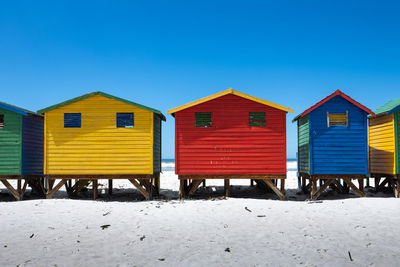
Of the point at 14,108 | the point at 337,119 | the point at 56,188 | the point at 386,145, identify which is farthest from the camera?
the point at 386,145

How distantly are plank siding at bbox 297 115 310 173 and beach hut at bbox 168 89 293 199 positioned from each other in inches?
54.2

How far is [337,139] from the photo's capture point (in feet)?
54.8

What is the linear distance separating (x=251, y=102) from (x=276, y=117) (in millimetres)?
1425

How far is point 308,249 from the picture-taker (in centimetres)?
869

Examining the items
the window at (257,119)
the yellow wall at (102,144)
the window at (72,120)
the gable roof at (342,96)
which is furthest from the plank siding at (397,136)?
the window at (72,120)

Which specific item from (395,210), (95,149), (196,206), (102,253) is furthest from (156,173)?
(395,210)

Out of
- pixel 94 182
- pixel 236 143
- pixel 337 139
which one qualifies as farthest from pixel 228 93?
pixel 94 182

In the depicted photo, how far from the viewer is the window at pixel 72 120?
55.4 feet

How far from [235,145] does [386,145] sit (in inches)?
325

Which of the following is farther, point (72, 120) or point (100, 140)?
point (72, 120)

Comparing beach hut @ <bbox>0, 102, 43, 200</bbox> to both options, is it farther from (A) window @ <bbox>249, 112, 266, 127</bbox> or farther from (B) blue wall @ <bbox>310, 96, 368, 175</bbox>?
(B) blue wall @ <bbox>310, 96, 368, 175</bbox>

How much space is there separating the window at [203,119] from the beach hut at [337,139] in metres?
4.84

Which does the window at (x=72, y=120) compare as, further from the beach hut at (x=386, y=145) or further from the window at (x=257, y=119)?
the beach hut at (x=386, y=145)

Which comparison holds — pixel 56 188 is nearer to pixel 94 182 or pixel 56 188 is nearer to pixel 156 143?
pixel 94 182
